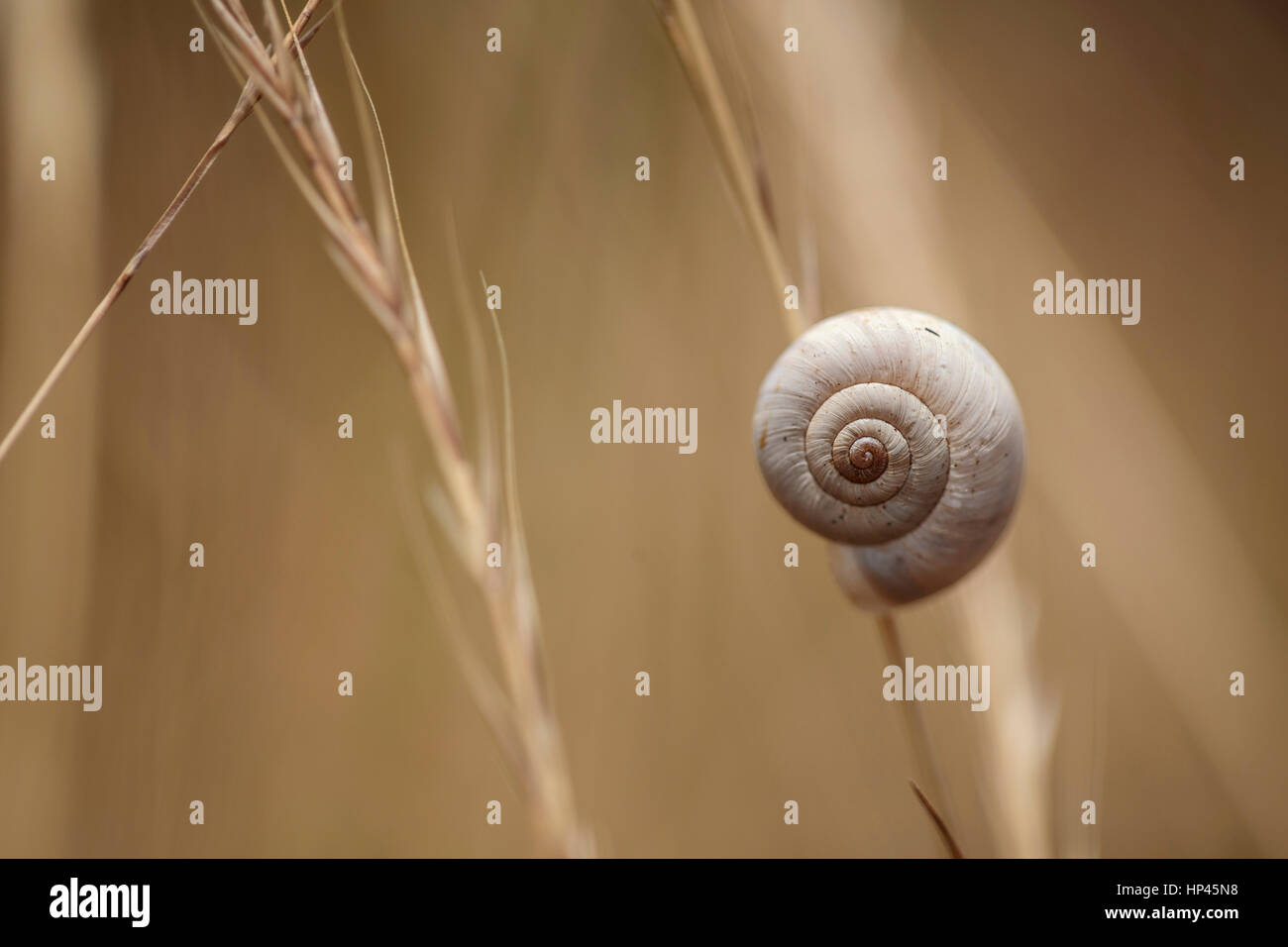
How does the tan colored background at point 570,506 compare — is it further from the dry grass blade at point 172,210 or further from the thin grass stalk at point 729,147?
the dry grass blade at point 172,210

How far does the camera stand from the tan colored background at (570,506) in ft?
3.08

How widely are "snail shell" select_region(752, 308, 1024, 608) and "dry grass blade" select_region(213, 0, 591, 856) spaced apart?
23cm

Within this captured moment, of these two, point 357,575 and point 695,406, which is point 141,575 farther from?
point 695,406

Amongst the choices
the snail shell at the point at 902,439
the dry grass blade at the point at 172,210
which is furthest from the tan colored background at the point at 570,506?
the dry grass blade at the point at 172,210

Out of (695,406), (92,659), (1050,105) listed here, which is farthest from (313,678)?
(1050,105)

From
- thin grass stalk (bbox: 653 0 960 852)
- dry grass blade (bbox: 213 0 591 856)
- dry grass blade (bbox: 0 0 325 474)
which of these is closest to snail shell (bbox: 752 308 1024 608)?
thin grass stalk (bbox: 653 0 960 852)

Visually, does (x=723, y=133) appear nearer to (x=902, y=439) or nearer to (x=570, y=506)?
(x=902, y=439)

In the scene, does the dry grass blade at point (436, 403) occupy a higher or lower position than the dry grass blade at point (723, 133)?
lower

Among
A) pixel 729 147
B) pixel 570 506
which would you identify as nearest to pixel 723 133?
pixel 729 147

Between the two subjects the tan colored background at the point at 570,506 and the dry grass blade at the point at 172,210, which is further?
the tan colored background at the point at 570,506

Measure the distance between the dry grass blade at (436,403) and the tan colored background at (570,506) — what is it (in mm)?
531

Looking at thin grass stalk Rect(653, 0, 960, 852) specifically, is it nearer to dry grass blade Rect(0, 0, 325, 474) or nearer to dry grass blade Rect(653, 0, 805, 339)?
dry grass blade Rect(653, 0, 805, 339)

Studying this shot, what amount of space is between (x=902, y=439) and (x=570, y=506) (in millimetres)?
580

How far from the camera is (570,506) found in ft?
3.46
